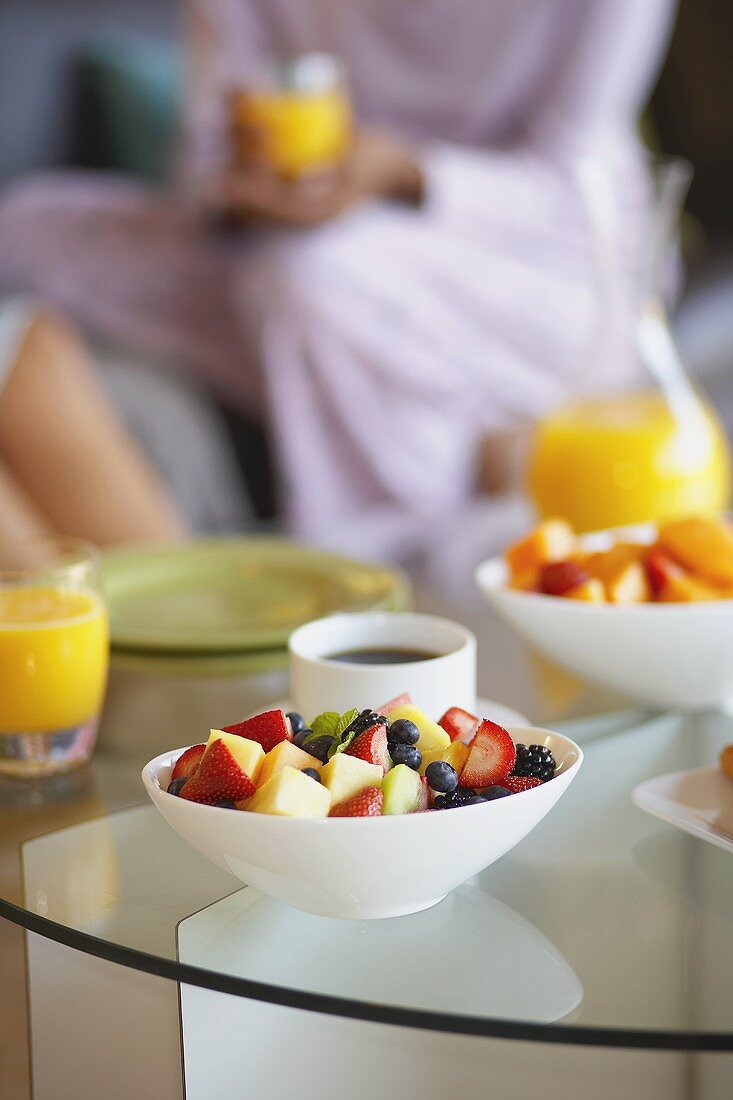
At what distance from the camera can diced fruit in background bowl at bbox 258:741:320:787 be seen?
2.12 ft

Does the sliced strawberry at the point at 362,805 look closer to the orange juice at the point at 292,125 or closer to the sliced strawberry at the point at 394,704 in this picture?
the sliced strawberry at the point at 394,704

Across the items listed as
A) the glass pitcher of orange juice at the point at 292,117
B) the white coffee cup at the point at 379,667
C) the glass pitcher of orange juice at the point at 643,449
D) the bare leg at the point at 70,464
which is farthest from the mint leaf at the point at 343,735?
the glass pitcher of orange juice at the point at 292,117

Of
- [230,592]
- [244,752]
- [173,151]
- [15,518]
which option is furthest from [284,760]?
[173,151]

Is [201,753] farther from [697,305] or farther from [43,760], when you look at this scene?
[697,305]

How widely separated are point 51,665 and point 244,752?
31cm

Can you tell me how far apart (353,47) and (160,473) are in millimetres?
1018

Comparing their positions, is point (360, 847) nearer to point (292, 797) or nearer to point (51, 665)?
point (292, 797)

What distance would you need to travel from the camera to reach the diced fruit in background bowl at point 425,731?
0.70m

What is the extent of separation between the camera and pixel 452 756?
68 cm

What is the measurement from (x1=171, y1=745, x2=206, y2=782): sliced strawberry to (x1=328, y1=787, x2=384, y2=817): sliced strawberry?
0.26ft

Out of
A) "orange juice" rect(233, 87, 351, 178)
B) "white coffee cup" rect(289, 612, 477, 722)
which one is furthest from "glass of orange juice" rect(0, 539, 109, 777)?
"orange juice" rect(233, 87, 351, 178)

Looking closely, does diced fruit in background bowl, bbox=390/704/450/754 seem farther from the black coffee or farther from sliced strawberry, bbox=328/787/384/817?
the black coffee

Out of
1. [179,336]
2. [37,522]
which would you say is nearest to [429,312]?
[179,336]

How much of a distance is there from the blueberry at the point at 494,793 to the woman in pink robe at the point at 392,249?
1709mm
